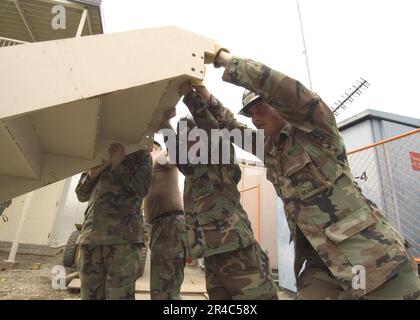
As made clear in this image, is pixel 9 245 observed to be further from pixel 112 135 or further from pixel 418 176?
pixel 418 176

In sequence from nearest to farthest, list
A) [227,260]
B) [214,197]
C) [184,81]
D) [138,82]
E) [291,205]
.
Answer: [138,82], [291,205], [184,81], [227,260], [214,197]

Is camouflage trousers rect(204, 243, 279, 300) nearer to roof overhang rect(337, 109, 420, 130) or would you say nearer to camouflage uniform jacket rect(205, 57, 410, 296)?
camouflage uniform jacket rect(205, 57, 410, 296)

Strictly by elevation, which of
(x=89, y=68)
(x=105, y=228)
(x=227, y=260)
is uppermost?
(x=89, y=68)

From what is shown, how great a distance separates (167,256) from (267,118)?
1.34m

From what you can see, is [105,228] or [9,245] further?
[9,245]

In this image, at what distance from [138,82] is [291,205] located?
3.02 feet

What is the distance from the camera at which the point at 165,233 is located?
244cm

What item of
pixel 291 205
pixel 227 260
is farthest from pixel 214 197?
pixel 291 205

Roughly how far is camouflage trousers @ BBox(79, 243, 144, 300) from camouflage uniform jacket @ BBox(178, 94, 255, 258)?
0.51 meters

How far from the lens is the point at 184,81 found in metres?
1.59

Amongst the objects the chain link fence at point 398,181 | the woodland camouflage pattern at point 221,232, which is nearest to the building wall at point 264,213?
the chain link fence at point 398,181
